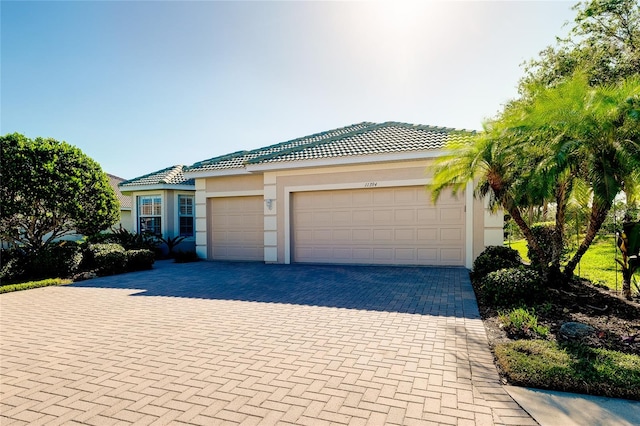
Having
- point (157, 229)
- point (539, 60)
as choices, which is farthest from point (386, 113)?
point (157, 229)

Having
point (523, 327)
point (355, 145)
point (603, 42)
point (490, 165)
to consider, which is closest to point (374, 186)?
point (355, 145)

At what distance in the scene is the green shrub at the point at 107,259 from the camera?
38.5 feet

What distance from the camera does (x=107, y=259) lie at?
11.8 meters

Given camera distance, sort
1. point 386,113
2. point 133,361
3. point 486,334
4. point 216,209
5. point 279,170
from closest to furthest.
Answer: point 133,361 < point 486,334 < point 279,170 < point 216,209 < point 386,113

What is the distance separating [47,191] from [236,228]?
21.5ft

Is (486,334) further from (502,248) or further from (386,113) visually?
(386,113)

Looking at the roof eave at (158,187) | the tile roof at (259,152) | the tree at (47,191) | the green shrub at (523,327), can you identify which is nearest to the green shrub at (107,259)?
the tree at (47,191)

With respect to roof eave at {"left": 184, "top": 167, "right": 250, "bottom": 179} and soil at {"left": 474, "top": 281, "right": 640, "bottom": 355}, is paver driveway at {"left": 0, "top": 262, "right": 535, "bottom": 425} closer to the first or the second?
soil at {"left": 474, "top": 281, "right": 640, "bottom": 355}

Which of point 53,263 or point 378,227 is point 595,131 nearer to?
point 378,227

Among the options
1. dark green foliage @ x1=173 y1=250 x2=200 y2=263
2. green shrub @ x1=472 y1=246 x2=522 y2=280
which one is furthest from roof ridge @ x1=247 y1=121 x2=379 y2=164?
green shrub @ x1=472 y1=246 x2=522 y2=280

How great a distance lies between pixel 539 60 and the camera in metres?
17.0

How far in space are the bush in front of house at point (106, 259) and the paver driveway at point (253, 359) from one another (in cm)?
350

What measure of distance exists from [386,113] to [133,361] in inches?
584

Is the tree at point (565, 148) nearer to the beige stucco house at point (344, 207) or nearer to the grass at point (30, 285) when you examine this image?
the beige stucco house at point (344, 207)
